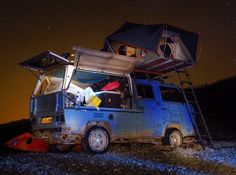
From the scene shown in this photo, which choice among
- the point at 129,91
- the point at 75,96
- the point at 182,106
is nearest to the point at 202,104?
the point at 182,106

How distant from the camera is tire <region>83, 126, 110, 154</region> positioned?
9023 mm

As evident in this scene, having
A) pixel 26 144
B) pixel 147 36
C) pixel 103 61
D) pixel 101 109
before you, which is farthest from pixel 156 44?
pixel 26 144

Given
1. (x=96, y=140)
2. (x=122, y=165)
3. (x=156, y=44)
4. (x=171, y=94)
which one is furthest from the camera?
(x=171, y=94)

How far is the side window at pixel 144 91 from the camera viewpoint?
35.9ft

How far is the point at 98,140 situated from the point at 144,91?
2.57m

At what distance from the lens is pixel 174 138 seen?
445 inches

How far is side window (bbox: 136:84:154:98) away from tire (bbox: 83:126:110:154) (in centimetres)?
205

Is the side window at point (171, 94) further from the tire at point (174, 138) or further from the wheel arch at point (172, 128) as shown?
the tire at point (174, 138)

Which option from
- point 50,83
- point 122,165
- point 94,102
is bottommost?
point 122,165

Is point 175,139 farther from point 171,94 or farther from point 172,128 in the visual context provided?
point 171,94

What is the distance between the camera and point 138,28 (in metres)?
11.3

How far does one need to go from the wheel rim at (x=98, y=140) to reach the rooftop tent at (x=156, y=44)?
3.03 m

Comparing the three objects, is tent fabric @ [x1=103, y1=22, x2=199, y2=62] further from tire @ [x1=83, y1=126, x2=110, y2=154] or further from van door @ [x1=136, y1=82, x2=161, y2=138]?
tire @ [x1=83, y1=126, x2=110, y2=154]

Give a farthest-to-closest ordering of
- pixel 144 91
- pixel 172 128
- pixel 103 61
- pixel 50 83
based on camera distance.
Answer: pixel 172 128 → pixel 144 91 → pixel 50 83 → pixel 103 61
